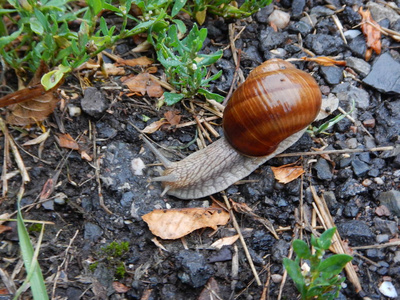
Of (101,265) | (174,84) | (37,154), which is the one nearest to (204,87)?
(174,84)

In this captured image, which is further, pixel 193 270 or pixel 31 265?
pixel 193 270

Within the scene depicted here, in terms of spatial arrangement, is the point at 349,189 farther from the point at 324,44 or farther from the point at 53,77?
the point at 53,77

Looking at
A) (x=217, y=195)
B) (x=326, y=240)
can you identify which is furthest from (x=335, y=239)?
(x=217, y=195)

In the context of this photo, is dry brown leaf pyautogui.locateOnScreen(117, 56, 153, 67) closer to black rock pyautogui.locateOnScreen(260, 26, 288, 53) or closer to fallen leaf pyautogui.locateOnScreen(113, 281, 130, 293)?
black rock pyautogui.locateOnScreen(260, 26, 288, 53)

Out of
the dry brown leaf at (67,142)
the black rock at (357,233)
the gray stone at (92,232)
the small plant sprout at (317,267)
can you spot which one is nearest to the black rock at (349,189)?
the black rock at (357,233)

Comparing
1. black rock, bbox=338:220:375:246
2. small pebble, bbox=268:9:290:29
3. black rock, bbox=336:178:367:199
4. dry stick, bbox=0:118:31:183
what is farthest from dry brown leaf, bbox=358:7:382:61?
dry stick, bbox=0:118:31:183

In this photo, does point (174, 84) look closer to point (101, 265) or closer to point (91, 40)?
point (91, 40)
